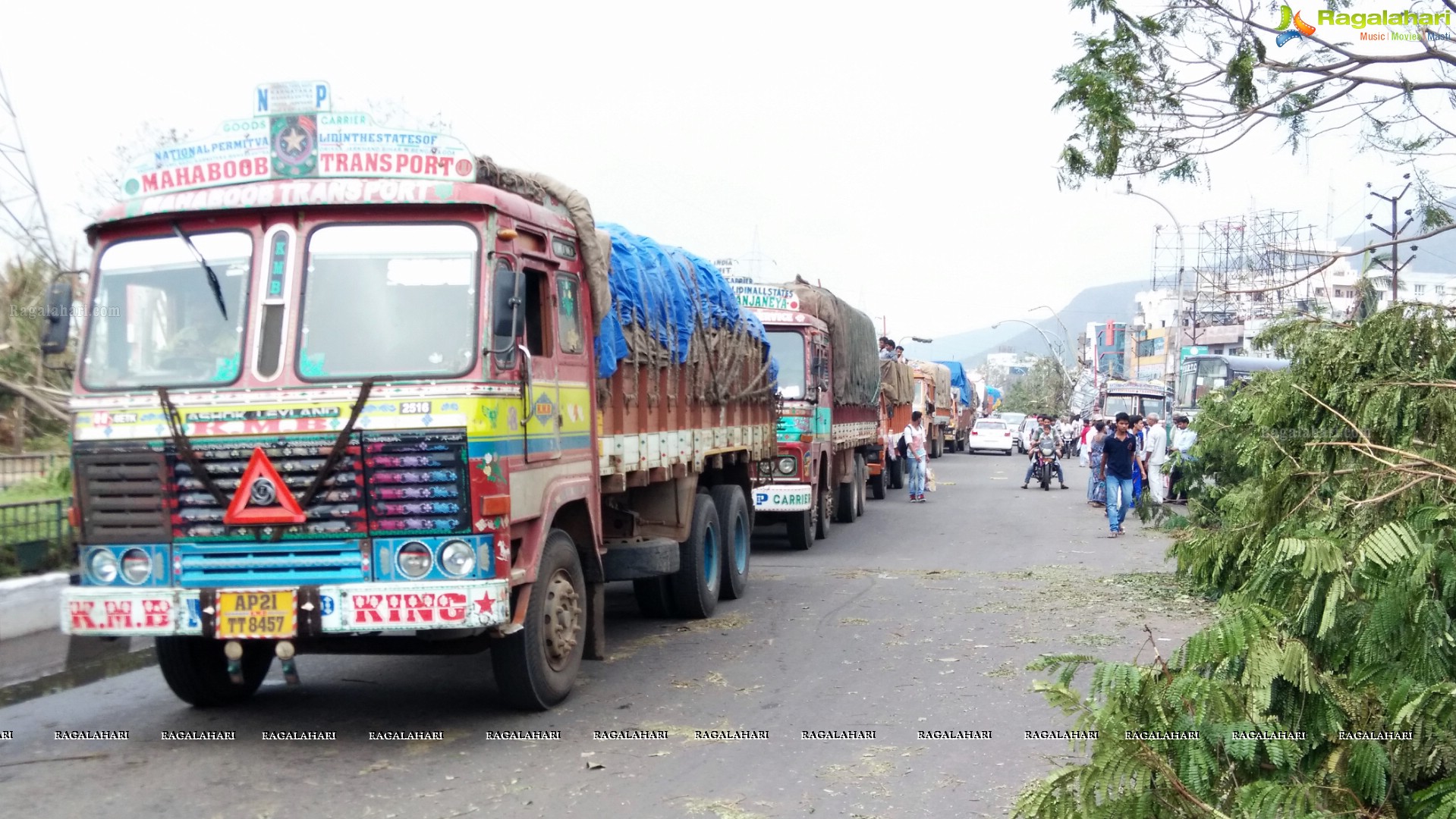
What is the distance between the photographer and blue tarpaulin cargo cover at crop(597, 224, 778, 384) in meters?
8.46

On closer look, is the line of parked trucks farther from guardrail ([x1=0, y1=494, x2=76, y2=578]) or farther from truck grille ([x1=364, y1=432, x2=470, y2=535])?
guardrail ([x1=0, y1=494, x2=76, y2=578])

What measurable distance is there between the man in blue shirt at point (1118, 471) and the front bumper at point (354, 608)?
43.9ft

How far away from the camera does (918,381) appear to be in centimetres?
3838

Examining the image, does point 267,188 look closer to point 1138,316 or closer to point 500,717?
point 500,717

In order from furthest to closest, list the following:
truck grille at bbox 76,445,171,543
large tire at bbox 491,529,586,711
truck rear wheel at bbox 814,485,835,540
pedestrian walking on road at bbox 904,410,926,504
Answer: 1. pedestrian walking on road at bbox 904,410,926,504
2. truck rear wheel at bbox 814,485,835,540
3. large tire at bbox 491,529,586,711
4. truck grille at bbox 76,445,171,543

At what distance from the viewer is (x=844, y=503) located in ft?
65.5

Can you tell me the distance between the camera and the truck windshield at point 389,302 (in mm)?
6375

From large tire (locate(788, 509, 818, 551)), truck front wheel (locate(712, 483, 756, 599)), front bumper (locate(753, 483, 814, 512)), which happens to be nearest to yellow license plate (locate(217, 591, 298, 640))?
truck front wheel (locate(712, 483, 756, 599))

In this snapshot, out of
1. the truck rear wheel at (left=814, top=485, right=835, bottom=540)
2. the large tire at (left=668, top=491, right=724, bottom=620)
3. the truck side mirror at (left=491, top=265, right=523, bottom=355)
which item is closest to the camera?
the truck side mirror at (left=491, top=265, right=523, bottom=355)

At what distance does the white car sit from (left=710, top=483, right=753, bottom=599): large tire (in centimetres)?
3767

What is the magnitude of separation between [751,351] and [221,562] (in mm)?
7158

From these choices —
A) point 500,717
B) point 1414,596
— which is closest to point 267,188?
point 500,717

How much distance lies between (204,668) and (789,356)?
9.70 m

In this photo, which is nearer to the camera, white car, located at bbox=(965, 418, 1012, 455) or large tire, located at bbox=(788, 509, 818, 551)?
large tire, located at bbox=(788, 509, 818, 551)
